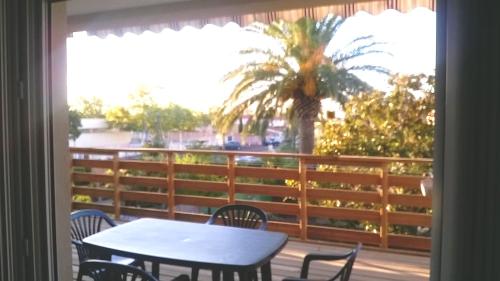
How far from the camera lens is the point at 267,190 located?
4.97 meters

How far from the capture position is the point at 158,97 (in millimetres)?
12984

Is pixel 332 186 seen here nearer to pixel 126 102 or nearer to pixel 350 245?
pixel 350 245

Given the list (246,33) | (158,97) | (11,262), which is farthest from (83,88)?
(11,262)

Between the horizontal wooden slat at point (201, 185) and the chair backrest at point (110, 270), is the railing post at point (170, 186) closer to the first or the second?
the horizontal wooden slat at point (201, 185)

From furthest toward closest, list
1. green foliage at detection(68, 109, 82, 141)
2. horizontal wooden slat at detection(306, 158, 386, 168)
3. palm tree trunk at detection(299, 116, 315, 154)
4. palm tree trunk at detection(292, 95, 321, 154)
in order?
green foliage at detection(68, 109, 82, 141)
palm tree trunk at detection(299, 116, 315, 154)
palm tree trunk at detection(292, 95, 321, 154)
horizontal wooden slat at detection(306, 158, 386, 168)

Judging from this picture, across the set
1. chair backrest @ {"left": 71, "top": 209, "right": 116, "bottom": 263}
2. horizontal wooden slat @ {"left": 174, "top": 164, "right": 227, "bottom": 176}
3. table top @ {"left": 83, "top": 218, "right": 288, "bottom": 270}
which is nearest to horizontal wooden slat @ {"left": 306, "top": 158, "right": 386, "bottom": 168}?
horizontal wooden slat @ {"left": 174, "top": 164, "right": 227, "bottom": 176}

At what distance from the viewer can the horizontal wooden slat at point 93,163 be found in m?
5.72

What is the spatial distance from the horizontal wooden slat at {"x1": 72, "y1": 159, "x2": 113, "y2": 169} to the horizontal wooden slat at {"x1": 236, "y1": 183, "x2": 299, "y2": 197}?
5.88ft

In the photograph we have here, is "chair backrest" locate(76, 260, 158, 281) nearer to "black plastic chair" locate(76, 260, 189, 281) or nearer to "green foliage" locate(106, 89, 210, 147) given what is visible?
"black plastic chair" locate(76, 260, 189, 281)

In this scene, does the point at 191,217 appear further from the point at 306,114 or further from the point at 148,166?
the point at 306,114

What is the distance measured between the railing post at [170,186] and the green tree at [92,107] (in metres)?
7.26

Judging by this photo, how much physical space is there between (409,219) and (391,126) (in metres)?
1.73

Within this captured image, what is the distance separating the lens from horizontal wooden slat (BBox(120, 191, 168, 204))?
5504mm

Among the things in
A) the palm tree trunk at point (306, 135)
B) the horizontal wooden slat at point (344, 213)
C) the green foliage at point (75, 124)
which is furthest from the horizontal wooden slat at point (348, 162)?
the green foliage at point (75, 124)
